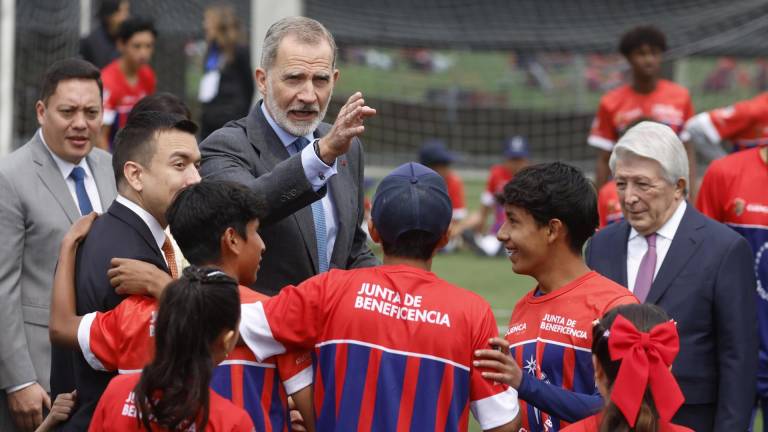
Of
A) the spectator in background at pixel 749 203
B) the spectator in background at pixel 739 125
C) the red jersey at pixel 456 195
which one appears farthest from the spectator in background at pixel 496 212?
the spectator in background at pixel 749 203

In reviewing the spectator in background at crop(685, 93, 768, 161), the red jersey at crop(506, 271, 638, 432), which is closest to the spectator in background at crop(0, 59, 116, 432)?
the red jersey at crop(506, 271, 638, 432)

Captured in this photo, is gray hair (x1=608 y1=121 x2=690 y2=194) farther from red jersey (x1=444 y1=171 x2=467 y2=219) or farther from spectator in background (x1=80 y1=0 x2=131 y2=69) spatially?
red jersey (x1=444 y1=171 x2=467 y2=219)

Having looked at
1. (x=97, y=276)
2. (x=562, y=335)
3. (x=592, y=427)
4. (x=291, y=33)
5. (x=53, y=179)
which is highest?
A: (x=291, y=33)

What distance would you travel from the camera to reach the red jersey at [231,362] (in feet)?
11.9

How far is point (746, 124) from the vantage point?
697 cm

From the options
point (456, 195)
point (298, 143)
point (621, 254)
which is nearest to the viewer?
point (298, 143)

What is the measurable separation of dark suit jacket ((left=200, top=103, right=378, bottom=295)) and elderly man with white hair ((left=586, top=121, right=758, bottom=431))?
3.74 feet

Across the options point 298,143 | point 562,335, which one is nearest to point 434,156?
point 298,143

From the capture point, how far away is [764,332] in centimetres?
576

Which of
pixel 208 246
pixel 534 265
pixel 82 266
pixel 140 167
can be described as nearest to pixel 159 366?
pixel 208 246

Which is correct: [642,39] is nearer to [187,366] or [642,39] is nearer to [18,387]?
[18,387]

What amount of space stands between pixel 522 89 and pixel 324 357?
903 inches

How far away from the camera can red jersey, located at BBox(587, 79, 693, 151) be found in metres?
9.23

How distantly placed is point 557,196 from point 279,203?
1002mm
